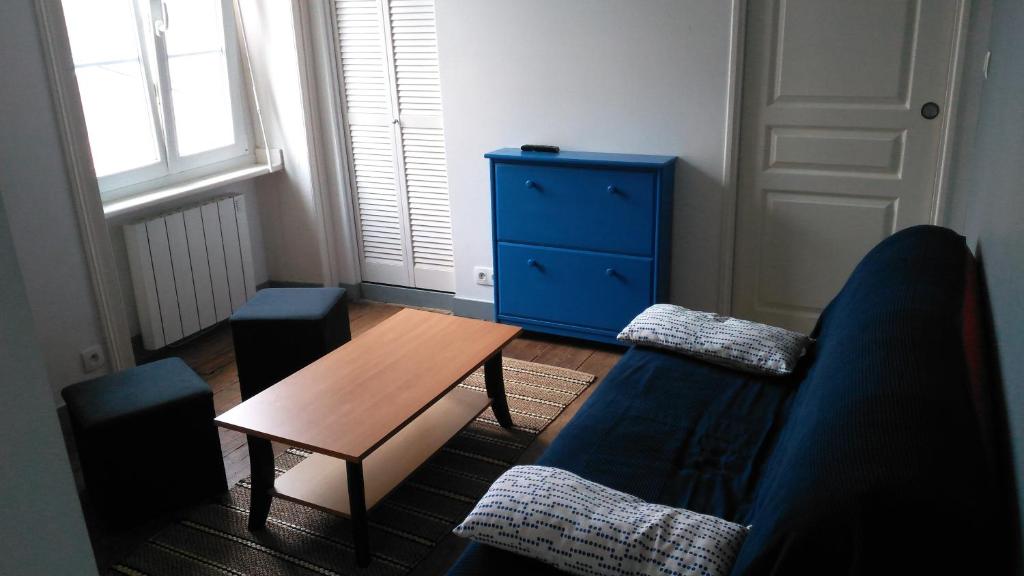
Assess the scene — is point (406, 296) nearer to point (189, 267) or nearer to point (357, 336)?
point (357, 336)

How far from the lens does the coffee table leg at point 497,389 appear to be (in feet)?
9.89

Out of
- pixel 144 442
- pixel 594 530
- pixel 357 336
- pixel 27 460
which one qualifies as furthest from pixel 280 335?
pixel 27 460

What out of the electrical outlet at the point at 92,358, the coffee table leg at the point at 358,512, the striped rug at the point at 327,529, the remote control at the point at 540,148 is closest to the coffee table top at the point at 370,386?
the coffee table leg at the point at 358,512

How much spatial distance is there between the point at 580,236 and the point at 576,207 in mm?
127

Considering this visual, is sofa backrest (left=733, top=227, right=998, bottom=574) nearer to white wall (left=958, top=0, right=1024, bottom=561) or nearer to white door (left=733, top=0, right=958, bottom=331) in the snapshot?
white wall (left=958, top=0, right=1024, bottom=561)

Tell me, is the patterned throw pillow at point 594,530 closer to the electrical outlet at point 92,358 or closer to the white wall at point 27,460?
the white wall at point 27,460

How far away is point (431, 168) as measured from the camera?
13.9 feet

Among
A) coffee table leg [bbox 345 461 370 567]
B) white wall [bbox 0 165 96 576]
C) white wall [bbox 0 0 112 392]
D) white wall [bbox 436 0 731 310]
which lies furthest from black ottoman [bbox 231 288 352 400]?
white wall [bbox 0 165 96 576]

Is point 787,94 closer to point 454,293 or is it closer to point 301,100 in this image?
point 454,293

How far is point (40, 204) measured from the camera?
314cm

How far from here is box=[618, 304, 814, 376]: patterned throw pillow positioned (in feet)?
7.89

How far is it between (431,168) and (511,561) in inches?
113

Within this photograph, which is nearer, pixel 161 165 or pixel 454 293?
pixel 161 165

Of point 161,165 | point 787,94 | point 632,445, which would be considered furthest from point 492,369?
point 161,165
